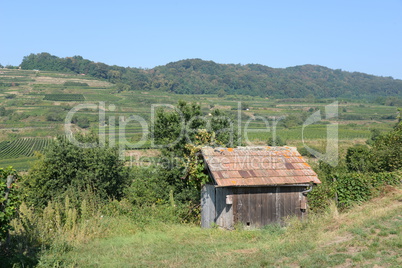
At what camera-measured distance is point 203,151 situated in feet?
46.4

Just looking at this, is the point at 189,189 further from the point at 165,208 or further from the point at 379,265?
the point at 379,265

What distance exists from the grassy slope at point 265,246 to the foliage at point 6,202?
1.27 meters

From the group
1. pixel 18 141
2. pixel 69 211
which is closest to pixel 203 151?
pixel 69 211

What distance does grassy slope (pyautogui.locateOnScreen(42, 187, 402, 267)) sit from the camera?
8273mm

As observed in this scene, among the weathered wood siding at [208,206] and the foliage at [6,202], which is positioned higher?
the foliage at [6,202]

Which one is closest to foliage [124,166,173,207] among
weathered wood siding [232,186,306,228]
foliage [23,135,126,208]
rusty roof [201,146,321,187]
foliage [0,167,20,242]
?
foliage [23,135,126,208]

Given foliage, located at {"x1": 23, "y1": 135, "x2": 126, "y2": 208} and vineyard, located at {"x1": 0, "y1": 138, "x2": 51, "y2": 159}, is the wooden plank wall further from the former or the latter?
vineyard, located at {"x1": 0, "y1": 138, "x2": 51, "y2": 159}

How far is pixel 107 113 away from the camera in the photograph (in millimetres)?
86812

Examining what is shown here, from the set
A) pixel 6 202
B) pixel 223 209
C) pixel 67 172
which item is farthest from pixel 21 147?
pixel 6 202

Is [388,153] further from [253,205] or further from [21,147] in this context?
[21,147]

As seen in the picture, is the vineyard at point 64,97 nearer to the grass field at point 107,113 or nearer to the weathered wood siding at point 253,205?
the grass field at point 107,113

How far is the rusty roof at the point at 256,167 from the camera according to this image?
13171mm

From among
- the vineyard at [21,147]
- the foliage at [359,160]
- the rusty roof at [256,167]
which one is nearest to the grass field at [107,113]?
the vineyard at [21,147]

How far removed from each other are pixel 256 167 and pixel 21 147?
57.4 m
